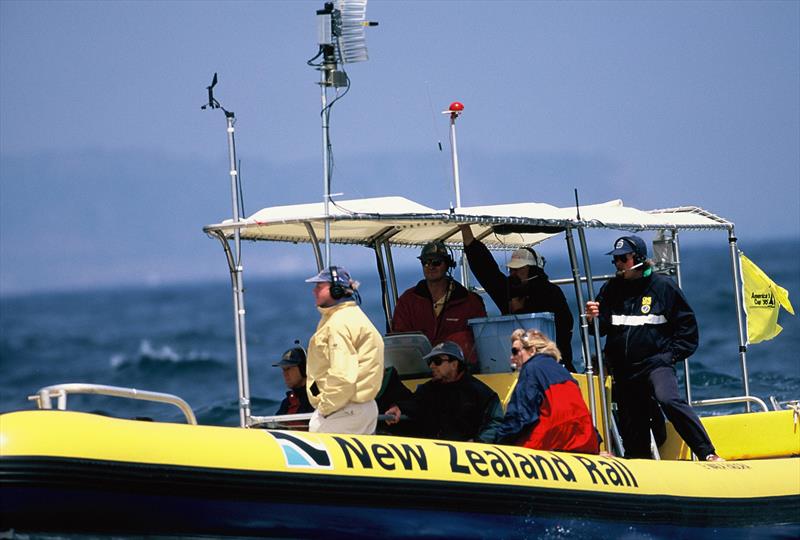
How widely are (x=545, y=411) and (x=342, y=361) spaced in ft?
4.91

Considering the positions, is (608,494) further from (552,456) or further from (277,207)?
(277,207)

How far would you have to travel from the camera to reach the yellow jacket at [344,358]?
858cm

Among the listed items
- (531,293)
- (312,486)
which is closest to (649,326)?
(531,293)

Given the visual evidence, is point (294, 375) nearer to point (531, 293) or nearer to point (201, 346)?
point (531, 293)

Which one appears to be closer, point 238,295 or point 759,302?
point 238,295

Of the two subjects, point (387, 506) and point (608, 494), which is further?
point (608, 494)

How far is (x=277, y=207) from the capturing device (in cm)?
992

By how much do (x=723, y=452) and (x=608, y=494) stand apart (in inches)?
96.8

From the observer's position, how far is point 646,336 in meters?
10.2

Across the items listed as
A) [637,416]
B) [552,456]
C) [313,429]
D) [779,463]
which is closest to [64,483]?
[313,429]

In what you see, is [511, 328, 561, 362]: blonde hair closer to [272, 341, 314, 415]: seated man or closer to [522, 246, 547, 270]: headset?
[522, 246, 547, 270]: headset

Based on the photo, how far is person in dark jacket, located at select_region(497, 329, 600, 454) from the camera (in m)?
9.14

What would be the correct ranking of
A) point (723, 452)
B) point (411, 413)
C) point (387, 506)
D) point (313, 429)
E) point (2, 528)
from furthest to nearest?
point (723, 452) → point (411, 413) → point (313, 429) → point (387, 506) → point (2, 528)

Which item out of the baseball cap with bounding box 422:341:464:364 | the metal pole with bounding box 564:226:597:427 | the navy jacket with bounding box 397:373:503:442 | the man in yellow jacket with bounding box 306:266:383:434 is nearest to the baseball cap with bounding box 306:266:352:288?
the man in yellow jacket with bounding box 306:266:383:434
